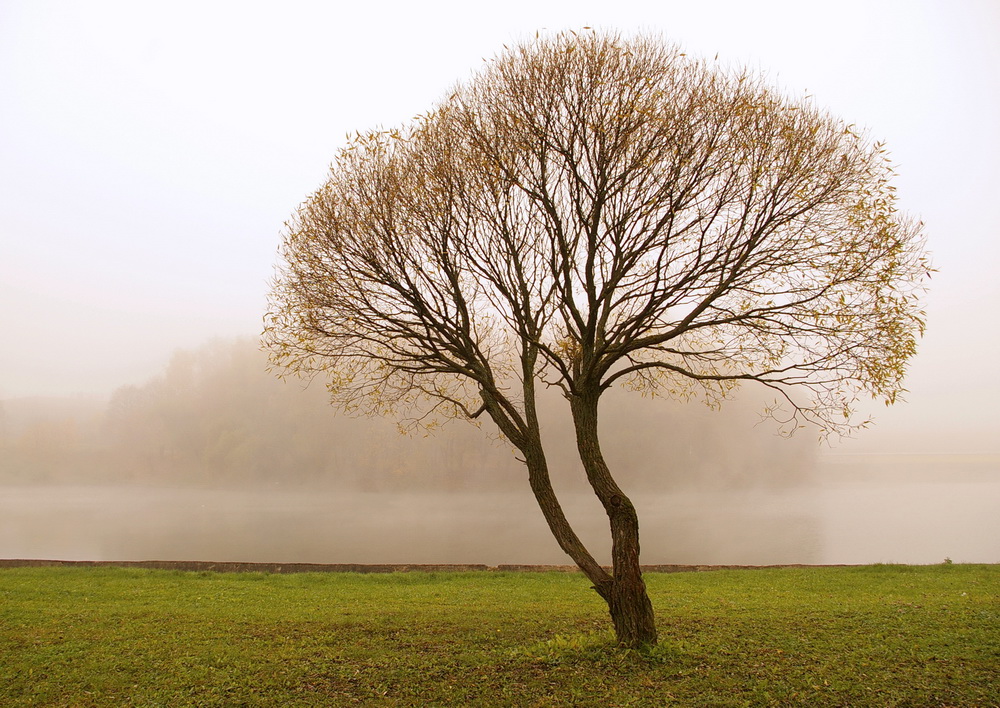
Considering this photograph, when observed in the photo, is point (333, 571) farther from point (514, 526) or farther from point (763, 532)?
point (763, 532)

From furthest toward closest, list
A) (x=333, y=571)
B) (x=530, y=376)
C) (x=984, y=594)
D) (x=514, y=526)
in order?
(x=514, y=526) < (x=333, y=571) < (x=984, y=594) < (x=530, y=376)

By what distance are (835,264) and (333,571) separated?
12215 mm

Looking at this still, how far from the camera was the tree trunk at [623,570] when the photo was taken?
22.6 feet

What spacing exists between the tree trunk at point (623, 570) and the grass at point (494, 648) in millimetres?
267

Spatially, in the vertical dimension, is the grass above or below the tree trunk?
below

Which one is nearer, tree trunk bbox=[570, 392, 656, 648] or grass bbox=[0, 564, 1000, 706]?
grass bbox=[0, 564, 1000, 706]

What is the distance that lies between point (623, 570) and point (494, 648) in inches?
70.4

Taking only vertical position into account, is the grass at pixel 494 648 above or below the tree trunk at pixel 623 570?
below

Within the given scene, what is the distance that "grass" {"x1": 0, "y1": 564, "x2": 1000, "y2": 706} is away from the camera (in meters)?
5.88

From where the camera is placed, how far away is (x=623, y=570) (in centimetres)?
695

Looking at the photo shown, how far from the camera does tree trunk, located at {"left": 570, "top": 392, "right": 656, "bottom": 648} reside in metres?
6.88

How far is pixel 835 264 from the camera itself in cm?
696

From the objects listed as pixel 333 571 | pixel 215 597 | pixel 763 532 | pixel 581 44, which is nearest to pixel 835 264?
pixel 581 44

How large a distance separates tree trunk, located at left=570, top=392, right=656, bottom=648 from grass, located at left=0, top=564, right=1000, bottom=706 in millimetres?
267
